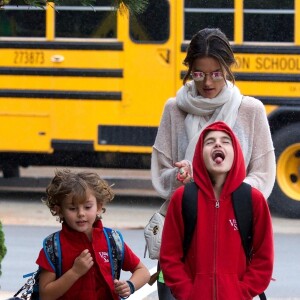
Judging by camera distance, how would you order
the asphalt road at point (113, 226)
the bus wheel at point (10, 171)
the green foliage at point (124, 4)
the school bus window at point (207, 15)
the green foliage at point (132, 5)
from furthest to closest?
1. the bus wheel at point (10, 171)
2. the school bus window at point (207, 15)
3. the asphalt road at point (113, 226)
4. the green foliage at point (132, 5)
5. the green foliage at point (124, 4)

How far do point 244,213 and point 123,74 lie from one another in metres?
8.72

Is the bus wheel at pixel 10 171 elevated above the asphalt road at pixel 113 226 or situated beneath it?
elevated above

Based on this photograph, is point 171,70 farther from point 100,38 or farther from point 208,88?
point 208,88

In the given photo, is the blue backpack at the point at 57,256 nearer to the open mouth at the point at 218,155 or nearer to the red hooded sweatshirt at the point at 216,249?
the red hooded sweatshirt at the point at 216,249

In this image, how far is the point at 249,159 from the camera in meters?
4.74

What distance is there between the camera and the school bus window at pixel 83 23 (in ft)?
42.2

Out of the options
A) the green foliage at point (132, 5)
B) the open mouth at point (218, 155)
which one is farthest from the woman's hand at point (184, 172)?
the green foliage at point (132, 5)

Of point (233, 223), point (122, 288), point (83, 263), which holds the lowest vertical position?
point (122, 288)

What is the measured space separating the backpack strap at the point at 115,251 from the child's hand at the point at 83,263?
0.14 metres

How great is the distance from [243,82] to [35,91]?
2330mm

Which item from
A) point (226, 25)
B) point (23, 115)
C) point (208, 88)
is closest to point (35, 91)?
point (23, 115)

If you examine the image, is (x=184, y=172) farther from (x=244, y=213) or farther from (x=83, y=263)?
(x=83, y=263)

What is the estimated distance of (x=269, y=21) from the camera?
12578mm

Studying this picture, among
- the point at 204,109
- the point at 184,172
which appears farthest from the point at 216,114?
the point at 184,172
